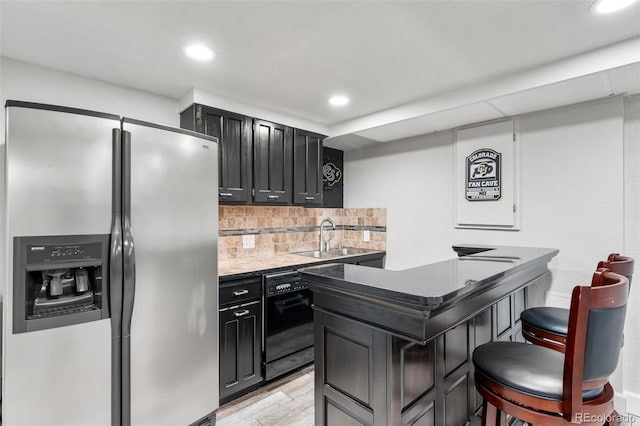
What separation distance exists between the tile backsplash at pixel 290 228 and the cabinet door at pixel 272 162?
0.37 metres

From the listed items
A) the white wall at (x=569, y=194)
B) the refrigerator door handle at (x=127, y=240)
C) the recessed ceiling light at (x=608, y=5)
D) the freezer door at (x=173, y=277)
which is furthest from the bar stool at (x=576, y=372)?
the refrigerator door handle at (x=127, y=240)

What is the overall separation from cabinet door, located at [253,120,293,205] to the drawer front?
0.78m

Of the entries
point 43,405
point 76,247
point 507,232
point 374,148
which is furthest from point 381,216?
point 43,405

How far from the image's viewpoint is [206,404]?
2.02 metres

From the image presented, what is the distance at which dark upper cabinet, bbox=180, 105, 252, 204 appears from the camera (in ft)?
8.34

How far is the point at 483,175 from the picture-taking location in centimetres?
290

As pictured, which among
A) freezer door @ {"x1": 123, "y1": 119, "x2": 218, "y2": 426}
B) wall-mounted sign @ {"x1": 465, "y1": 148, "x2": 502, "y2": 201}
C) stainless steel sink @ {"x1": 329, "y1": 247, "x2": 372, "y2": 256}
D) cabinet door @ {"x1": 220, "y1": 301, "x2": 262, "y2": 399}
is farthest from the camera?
stainless steel sink @ {"x1": 329, "y1": 247, "x2": 372, "y2": 256}

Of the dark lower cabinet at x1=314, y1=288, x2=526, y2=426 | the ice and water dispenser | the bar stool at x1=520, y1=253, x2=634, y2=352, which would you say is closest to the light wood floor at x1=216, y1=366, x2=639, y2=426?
the bar stool at x1=520, y1=253, x2=634, y2=352

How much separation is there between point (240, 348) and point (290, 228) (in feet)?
5.13

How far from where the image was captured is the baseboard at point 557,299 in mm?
2455

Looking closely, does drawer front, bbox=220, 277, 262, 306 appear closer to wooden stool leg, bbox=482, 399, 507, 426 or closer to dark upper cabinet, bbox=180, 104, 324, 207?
dark upper cabinet, bbox=180, 104, 324, 207

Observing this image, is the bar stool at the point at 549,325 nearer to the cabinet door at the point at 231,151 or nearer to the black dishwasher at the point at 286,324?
the black dishwasher at the point at 286,324

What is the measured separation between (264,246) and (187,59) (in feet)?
6.32

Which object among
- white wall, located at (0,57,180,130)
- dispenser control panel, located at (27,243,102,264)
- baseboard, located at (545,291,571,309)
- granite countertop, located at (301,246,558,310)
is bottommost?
baseboard, located at (545,291,571,309)
